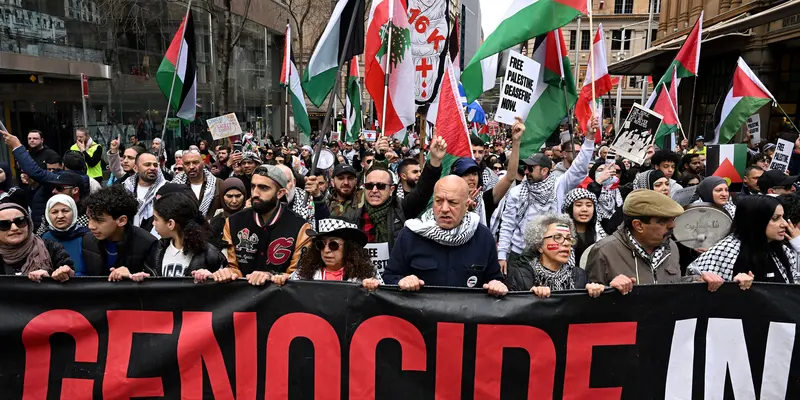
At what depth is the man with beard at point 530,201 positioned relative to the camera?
5301 mm

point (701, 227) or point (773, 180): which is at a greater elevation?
point (773, 180)

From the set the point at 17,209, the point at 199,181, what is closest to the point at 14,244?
the point at 17,209

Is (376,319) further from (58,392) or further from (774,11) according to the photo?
(774,11)

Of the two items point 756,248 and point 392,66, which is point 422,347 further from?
point 392,66

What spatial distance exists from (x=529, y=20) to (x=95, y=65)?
17.1 metres

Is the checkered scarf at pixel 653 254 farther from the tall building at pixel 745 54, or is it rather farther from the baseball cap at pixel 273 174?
the tall building at pixel 745 54

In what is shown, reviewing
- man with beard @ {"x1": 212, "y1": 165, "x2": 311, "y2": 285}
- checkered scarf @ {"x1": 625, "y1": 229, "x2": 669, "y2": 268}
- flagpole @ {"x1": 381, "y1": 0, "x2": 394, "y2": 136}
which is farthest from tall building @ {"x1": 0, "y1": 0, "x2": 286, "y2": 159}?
checkered scarf @ {"x1": 625, "y1": 229, "x2": 669, "y2": 268}

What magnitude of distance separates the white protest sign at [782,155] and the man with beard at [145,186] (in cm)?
804

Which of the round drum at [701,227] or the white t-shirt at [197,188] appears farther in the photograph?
the white t-shirt at [197,188]

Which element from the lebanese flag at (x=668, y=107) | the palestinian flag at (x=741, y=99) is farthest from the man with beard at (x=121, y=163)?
the palestinian flag at (x=741, y=99)

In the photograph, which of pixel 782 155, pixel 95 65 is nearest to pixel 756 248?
pixel 782 155

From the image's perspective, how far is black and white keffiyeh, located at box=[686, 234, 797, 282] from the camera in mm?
3580

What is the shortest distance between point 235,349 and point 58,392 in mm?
988

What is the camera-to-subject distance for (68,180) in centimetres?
555
